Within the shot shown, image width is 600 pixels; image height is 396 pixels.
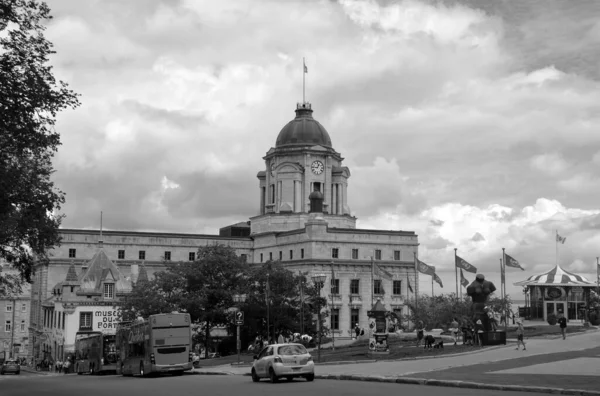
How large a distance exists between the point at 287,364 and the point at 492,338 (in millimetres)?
18437

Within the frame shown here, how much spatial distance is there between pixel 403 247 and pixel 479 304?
203 feet

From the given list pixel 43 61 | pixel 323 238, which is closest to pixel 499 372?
pixel 43 61

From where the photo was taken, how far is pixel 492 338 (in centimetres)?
4809

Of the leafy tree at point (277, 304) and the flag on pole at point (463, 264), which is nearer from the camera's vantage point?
the flag on pole at point (463, 264)

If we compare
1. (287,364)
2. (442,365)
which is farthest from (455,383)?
(442,365)

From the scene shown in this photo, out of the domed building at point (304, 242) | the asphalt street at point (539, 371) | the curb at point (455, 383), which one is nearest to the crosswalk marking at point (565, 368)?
the asphalt street at point (539, 371)

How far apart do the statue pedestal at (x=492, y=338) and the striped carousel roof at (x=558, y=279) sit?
32.2 metres

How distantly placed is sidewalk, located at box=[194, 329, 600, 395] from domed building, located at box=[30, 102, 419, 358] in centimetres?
5322

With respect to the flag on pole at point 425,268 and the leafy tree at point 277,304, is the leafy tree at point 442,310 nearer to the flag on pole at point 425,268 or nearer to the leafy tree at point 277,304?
the flag on pole at point 425,268

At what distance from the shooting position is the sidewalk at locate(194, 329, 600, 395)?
33000 mm

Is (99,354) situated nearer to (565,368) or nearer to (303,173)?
(565,368)

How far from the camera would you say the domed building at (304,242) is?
340 feet

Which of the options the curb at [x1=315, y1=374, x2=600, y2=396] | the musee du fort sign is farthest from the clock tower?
the curb at [x1=315, y1=374, x2=600, y2=396]

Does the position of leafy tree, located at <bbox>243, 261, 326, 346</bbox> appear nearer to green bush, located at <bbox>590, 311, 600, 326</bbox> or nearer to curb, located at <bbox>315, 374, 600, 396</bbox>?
green bush, located at <bbox>590, 311, 600, 326</bbox>
